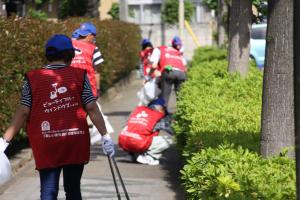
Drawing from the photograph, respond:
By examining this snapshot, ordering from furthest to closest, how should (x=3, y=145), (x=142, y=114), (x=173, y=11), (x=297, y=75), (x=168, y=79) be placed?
1. (x=173, y=11)
2. (x=168, y=79)
3. (x=142, y=114)
4. (x=3, y=145)
5. (x=297, y=75)

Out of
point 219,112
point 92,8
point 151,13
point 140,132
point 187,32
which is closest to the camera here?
point 219,112

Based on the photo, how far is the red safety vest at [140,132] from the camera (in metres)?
9.38

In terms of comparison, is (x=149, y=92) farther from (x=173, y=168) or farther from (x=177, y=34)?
(x=177, y=34)

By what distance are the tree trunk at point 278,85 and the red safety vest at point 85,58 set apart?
368 centimetres

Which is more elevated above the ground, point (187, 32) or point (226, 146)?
point (226, 146)

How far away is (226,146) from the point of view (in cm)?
580

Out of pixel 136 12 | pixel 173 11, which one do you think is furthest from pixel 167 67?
pixel 136 12

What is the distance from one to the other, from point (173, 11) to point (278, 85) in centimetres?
3640

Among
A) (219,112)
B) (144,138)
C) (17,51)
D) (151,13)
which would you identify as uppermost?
(17,51)

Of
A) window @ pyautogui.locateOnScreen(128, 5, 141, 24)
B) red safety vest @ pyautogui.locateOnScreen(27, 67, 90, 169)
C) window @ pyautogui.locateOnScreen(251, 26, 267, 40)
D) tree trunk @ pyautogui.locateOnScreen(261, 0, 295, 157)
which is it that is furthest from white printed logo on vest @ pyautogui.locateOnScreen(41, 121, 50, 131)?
window @ pyautogui.locateOnScreen(128, 5, 141, 24)

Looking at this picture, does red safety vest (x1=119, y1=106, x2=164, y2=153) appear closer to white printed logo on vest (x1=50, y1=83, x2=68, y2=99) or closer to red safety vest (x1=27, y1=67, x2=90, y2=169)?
red safety vest (x1=27, y1=67, x2=90, y2=169)

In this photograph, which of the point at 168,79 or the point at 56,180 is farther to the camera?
the point at 168,79

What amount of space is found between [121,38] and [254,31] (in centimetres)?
782

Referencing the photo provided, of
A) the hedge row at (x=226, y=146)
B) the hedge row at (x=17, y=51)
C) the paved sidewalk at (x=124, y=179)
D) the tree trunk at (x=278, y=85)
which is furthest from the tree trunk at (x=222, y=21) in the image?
the tree trunk at (x=278, y=85)
